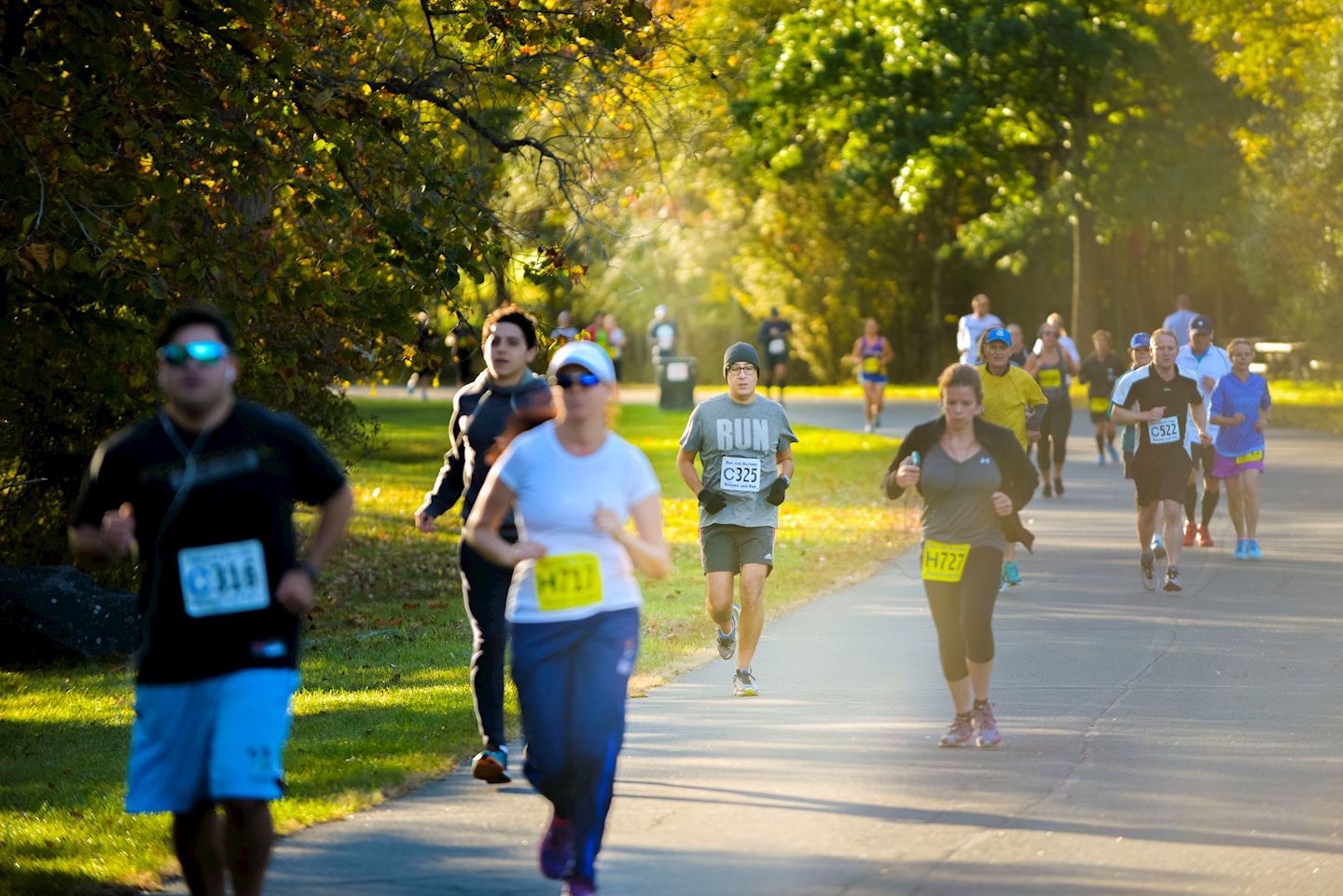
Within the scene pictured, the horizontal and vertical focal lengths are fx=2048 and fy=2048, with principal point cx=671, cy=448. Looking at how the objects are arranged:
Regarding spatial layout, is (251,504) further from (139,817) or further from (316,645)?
(316,645)

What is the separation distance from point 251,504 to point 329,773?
122 inches

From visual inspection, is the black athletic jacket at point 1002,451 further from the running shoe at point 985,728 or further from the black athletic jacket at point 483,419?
the black athletic jacket at point 483,419

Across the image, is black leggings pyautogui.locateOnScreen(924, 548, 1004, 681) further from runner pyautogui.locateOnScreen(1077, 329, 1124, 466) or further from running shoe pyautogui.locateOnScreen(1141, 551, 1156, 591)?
runner pyautogui.locateOnScreen(1077, 329, 1124, 466)

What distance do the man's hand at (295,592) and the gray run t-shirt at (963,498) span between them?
3.91m

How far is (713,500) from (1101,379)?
51.8 ft

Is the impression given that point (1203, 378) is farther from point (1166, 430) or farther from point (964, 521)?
point (964, 521)

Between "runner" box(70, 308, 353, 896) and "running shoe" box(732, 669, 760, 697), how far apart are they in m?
4.96

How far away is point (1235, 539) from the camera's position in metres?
17.4

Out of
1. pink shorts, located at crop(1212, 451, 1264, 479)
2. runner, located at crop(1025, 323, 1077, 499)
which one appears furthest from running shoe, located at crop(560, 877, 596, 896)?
runner, located at crop(1025, 323, 1077, 499)

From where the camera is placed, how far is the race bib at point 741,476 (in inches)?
404

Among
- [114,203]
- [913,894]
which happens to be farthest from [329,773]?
[114,203]

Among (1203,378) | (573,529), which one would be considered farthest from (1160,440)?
(573,529)

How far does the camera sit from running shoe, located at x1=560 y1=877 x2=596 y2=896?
6.17 m

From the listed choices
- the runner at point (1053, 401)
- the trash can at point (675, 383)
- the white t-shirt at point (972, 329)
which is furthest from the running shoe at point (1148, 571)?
the trash can at point (675, 383)
